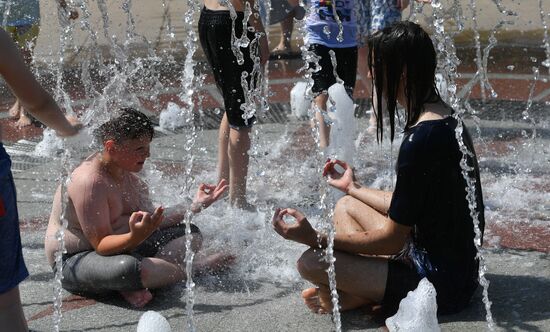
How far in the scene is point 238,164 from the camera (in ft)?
14.6

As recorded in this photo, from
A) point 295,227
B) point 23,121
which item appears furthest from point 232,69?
point 23,121

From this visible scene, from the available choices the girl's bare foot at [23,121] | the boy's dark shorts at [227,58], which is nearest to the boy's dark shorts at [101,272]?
the boy's dark shorts at [227,58]

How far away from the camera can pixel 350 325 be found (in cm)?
321

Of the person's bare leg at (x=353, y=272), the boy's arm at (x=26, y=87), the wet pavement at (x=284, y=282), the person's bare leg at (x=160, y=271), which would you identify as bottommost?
the wet pavement at (x=284, y=282)

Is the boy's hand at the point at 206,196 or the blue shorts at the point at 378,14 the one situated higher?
the blue shorts at the point at 378,14

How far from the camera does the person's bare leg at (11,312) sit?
2.57 meters

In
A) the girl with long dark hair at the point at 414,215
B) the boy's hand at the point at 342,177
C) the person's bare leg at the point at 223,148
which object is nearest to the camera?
the girl with long dark hair at the point at 414,215

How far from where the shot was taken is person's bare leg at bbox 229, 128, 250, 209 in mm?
4445

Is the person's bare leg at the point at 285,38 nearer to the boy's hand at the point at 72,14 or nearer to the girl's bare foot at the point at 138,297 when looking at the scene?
the boy's hand at the point at 72,14

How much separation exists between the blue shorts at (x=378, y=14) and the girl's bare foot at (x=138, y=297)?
2794mm

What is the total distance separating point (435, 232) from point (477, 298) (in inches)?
16.1

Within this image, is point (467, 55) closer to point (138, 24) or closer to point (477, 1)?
point (477, 1)

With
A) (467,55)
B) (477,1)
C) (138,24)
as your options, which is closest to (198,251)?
(467,55)

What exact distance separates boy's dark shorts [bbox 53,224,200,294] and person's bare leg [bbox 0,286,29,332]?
0.80 meters
